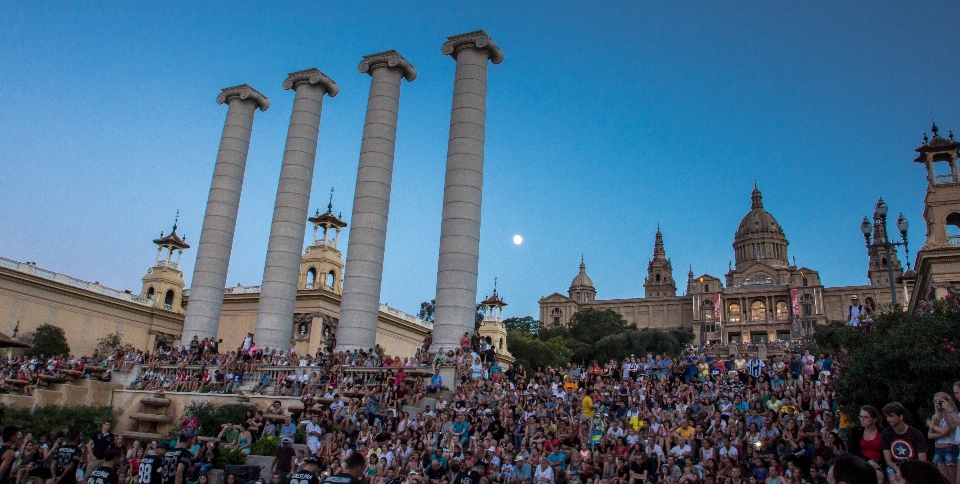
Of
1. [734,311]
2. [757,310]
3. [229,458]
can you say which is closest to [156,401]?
[229,458]

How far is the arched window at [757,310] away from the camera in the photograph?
117 metres

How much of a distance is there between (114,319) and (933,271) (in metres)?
46.7

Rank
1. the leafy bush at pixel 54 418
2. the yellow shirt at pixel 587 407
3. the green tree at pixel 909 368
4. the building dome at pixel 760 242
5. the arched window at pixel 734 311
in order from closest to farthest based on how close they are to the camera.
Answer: the green tree at pixel 909 368 < the yellow shirt at pixel 587 407 < the leafy bush at pixel 54 418 < the arched window at pixel 734 311 < the building dome at pixel 760 242

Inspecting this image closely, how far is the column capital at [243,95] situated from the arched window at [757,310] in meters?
98.1

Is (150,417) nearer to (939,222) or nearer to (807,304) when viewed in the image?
(939,222)

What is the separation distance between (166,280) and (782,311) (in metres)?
94.8

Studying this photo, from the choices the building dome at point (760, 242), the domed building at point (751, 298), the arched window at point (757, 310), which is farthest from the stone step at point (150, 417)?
the building dome at point (760, 242)

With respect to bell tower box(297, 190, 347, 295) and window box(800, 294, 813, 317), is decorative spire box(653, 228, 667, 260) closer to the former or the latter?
window box(800, 294, 813, 317)

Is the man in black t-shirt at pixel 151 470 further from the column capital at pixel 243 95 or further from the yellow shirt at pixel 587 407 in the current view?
the column capital at pixel 243 95

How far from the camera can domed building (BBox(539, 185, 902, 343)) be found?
369ft

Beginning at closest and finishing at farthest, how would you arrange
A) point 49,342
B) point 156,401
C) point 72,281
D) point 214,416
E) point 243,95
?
point 214,416
point 156,401
point 243,95
point 49,342
point 72,281

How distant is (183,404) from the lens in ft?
79.0

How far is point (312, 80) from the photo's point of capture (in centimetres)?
3491

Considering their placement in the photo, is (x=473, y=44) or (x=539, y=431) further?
(x=473, y=44)
